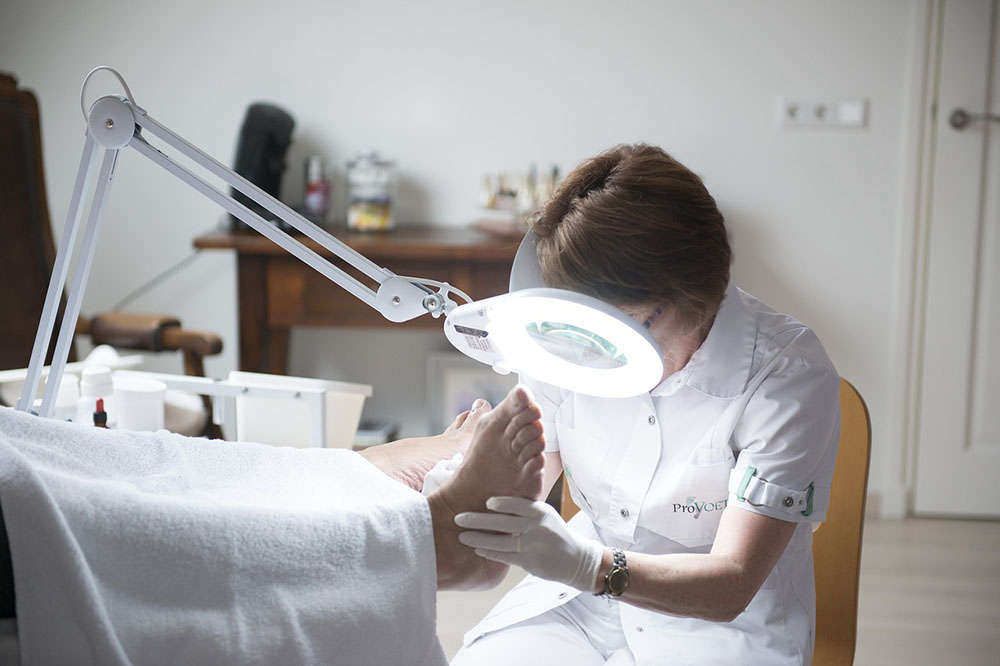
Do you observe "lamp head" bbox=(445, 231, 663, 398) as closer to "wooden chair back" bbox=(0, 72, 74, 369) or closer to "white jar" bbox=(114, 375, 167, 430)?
"white jar" bbox=(114, 375, 167, 430)

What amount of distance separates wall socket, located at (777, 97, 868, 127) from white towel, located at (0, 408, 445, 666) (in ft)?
7.02

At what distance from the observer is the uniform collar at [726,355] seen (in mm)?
1078

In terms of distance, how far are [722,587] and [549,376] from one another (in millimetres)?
309

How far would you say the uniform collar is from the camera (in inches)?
42.4

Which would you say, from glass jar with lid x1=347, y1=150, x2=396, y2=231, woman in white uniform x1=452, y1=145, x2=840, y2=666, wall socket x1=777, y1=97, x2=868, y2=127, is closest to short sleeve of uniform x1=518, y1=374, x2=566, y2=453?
woman in white uniform x1=452, y1=145, x2=840, y2=666

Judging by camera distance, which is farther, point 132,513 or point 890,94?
point 890,94

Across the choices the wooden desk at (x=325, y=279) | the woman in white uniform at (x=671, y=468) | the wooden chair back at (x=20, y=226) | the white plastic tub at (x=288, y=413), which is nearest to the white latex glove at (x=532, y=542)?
the woman in white uniform at (x=671, y=468)

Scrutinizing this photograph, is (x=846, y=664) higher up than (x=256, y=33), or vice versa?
(x=256, y=33)

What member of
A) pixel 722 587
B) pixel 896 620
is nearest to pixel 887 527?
pixel 896 620

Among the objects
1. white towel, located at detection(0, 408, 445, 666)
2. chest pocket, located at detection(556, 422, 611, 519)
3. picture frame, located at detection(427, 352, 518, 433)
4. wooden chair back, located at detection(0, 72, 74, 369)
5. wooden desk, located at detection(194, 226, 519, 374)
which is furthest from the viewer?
picture frame, located at detection(427, 352, 518, 433)

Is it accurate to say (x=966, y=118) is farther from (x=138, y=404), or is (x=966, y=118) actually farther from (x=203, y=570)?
(x=203, y=570)

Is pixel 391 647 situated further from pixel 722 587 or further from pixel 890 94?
pixel 890 94

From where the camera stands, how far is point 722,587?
3.17 feet

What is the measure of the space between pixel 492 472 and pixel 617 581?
17 cm
